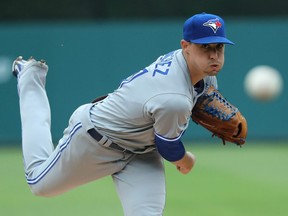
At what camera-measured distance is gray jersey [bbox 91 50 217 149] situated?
16.9 ft

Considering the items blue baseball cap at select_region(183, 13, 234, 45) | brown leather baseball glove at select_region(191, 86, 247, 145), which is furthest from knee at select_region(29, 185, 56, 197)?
blue baseball cap at select_region(183, 13, 234, 45)

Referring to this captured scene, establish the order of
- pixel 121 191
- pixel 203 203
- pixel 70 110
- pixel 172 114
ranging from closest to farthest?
1. pixel 172 114
2. pixel 121 191
3. pixel 203 203
4. pixel 70 110

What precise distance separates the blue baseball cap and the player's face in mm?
51

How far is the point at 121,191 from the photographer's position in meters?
5.56

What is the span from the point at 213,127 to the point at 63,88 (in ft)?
28.6

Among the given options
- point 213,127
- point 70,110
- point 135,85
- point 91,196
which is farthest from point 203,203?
point 70,110

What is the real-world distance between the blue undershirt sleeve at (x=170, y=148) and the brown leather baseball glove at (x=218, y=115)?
1.55 feet

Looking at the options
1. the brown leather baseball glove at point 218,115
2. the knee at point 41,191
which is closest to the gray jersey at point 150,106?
the brown leather baseball glove at point 218,115

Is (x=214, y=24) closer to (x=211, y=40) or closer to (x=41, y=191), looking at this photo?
(x=211, y=40)

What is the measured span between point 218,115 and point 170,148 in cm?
60

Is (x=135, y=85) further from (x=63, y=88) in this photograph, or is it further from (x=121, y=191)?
A: (x=63, y=88)

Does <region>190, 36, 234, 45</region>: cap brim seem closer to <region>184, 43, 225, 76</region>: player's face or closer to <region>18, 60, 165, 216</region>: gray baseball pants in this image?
<region>184, 43, 225, 76</region>: player's face

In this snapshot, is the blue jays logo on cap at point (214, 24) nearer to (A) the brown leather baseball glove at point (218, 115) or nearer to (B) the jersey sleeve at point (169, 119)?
(B) the jersey sleeve at point (169, 119)

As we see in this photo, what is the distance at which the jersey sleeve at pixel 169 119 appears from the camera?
5.10 m
